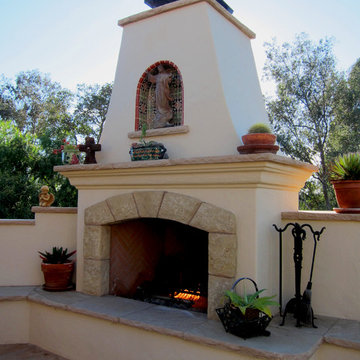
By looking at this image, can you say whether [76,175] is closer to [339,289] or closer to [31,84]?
[339,289]

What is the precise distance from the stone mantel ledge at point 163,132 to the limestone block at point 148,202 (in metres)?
0.79

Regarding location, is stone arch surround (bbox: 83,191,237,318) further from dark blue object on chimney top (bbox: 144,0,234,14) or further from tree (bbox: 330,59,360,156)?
tree (bbox: 330,59,360,156)

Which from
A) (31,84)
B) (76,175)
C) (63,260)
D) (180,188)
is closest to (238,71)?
(180,188)

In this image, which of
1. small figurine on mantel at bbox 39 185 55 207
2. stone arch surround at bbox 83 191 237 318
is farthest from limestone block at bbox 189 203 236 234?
small figurine on mantel at bbox 39 185 55 207

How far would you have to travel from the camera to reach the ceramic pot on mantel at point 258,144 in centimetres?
383

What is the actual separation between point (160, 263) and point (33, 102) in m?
19.0

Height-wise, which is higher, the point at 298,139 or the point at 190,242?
the point at 298,139

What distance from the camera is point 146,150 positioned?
4.57 m

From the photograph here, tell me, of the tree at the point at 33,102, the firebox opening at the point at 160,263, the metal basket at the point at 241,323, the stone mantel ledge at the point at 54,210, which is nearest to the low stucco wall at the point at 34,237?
the stone mantel ledge at the point at 54,210

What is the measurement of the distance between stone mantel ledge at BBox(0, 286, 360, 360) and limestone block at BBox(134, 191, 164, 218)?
1.14 metres

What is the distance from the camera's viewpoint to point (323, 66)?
1170cm

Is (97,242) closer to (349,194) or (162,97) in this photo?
(162,97)

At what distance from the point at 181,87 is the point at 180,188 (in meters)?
1.43

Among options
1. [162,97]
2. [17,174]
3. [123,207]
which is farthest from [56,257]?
[17,174]
